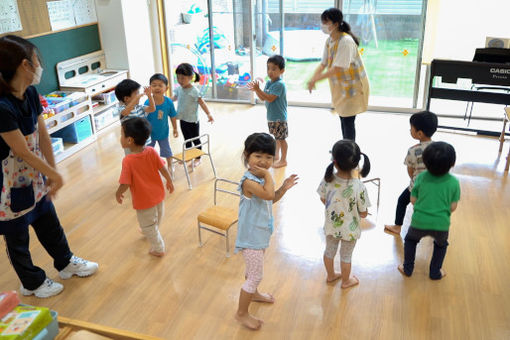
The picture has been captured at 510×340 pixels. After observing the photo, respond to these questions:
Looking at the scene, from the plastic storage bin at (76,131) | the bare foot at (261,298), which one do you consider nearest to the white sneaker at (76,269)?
the bare foot at (261,298)

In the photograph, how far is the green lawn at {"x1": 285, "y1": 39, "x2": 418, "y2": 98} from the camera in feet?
19.7

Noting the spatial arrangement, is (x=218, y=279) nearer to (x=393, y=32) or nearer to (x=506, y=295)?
(x=506, y=295)

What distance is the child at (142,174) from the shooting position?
3.02 meters

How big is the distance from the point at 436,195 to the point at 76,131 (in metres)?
4.06

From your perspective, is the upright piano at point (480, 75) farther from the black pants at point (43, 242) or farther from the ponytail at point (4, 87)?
the ponytail at point (4, 87)

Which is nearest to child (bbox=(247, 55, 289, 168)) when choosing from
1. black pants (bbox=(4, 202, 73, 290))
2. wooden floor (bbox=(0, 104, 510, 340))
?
wooden floor (bbox=(0, 104, 510, 340))

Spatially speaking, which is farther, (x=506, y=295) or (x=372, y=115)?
(x=372, y=115)

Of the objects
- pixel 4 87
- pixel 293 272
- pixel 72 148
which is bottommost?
pixel 293 272

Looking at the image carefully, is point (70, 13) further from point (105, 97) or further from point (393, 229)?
point (393, 229)

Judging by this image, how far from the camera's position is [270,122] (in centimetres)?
461

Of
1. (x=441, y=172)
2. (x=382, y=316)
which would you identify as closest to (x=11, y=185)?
(x=382, y=316)

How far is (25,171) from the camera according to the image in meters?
2.61

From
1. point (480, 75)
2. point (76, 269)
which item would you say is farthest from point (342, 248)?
point (480, 75)

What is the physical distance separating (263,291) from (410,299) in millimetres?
901
